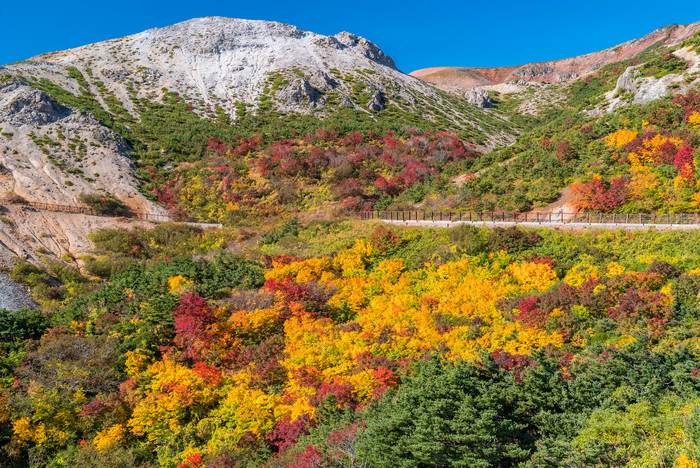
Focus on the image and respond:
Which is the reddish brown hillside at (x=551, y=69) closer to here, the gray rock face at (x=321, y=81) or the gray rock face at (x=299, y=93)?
the gray rock face at (x=321, y=81)

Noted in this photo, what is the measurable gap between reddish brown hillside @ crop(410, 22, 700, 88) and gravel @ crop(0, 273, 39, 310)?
134m

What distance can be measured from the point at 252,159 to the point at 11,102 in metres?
31.7

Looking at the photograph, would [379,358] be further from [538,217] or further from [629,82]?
[629,82]

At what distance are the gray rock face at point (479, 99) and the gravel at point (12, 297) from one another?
329 ft

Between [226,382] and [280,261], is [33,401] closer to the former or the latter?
[226,382]

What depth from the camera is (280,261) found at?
107ft

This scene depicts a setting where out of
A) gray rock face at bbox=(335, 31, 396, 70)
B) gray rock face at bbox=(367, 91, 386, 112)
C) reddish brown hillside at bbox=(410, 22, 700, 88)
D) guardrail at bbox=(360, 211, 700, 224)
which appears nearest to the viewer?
guardrail at bbox=(360, 211, 700, 224)

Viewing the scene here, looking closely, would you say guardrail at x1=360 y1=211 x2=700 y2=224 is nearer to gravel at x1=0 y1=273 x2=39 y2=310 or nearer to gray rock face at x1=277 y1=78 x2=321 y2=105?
gravel at x1=0 y1=273 x2=39 y2=310

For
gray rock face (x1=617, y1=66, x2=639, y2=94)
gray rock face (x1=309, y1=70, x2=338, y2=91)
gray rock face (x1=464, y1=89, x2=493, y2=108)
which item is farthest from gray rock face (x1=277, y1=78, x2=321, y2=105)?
gray rock face (x1=617, y1=66, x2=639, y2=94)

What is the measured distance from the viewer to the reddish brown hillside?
5157 inches

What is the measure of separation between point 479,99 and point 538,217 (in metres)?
83.8

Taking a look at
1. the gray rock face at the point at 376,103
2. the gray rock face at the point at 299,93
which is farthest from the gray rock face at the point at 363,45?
the gray rock face at the point at 299,93

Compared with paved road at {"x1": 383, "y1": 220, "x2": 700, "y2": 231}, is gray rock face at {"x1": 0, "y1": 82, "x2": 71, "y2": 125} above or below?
above

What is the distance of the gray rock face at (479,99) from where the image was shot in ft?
359
